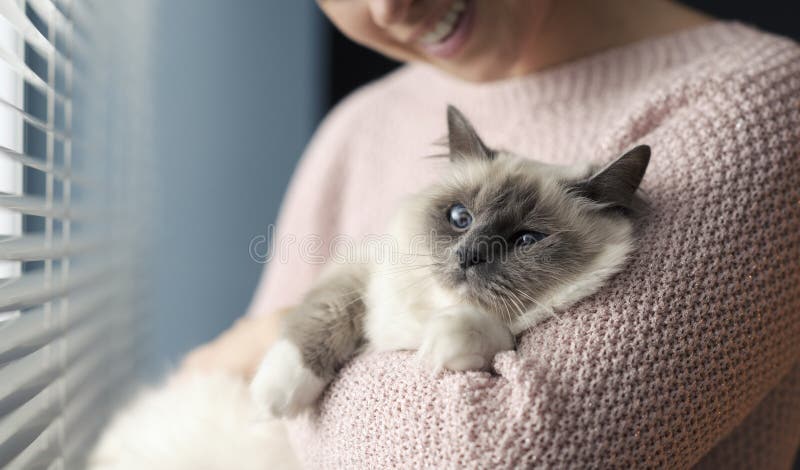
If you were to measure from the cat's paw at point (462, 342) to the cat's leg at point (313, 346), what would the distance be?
0.20m

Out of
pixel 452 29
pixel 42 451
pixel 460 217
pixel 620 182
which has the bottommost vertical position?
pixel 42 451

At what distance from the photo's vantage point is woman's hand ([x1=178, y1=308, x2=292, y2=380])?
127 cm

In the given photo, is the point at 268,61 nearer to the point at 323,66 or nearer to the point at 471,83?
the point at 323,66

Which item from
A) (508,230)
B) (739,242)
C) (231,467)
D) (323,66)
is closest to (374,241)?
(508,230)

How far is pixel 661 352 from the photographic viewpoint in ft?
2.46

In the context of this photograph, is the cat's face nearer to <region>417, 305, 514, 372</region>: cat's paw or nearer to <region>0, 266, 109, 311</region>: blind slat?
<region>417, 305, 514, 372</region>: cat's paw

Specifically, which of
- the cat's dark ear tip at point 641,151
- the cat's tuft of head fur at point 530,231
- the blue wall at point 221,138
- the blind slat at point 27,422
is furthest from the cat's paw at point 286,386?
the blue wall at point 221,138

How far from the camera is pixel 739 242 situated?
2.69 feet

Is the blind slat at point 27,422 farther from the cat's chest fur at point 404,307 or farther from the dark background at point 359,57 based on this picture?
the dark background at point 359,57

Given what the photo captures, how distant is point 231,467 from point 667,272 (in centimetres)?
79

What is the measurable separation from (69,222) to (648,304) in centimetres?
120

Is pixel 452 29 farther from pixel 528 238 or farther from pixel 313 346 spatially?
pixel 313 346

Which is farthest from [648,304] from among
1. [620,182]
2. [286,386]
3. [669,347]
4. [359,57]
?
[359,57]

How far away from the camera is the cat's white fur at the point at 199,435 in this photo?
3.39ft
